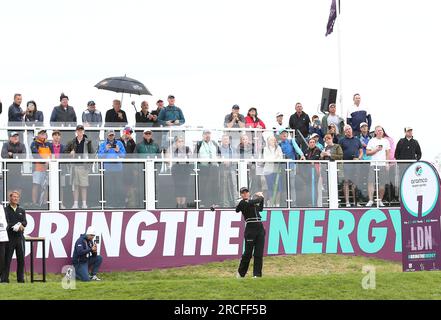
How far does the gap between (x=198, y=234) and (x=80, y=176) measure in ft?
11.4

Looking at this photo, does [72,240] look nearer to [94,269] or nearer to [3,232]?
[94,269]

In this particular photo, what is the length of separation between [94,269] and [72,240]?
127cm

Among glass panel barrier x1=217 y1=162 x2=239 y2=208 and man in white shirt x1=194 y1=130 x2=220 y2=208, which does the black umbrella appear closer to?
man in white shirt x1=194 y1=130 x2=220 y2=208

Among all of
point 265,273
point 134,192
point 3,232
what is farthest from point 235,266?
point 3,232

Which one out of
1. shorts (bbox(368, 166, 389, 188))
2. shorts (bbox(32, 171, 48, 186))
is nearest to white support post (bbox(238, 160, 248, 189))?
shorts (bbox(368, 166, 389, 188))

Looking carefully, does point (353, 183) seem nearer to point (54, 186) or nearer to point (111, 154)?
point (111, 154)

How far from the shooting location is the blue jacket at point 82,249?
31469 mm

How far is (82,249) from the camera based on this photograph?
31500 millimetres

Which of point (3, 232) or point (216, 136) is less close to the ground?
point (216, 136)

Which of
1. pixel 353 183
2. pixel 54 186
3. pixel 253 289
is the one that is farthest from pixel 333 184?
pixel 253 289

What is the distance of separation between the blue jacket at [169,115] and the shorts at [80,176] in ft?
9.07
